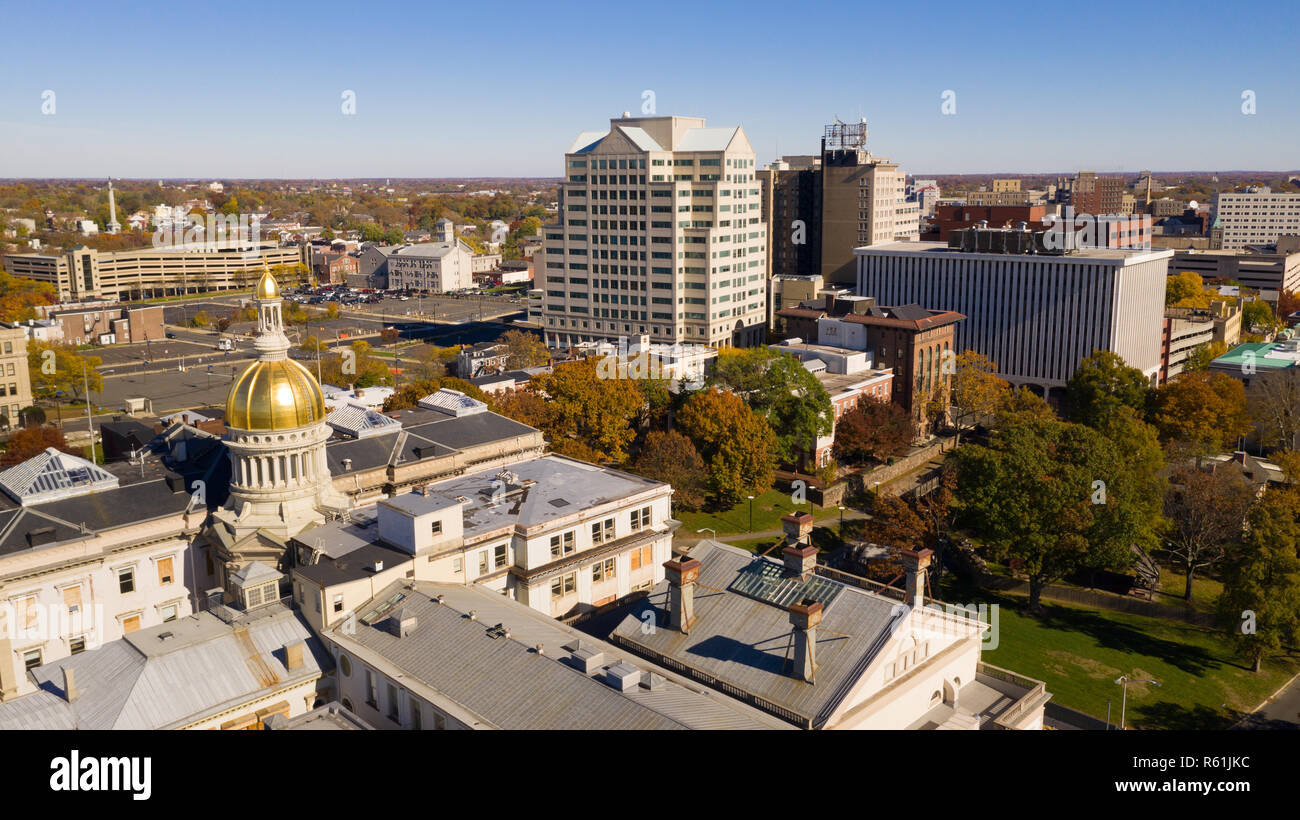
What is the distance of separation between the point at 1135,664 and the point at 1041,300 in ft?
271

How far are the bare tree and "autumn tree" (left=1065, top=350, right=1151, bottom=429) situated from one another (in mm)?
23271

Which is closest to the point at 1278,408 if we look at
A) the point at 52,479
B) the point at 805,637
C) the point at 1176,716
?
the point at 1176,716

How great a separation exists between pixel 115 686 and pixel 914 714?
1334 inches

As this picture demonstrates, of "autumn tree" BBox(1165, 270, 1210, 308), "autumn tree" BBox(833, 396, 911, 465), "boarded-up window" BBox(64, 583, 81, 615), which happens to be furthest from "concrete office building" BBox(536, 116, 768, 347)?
"boarded-up window" BBox(64, 583, 81, 615)

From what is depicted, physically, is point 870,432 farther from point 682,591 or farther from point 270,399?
point 270,399

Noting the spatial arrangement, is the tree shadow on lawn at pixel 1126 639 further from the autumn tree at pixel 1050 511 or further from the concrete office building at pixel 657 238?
the concrete office building at pixel 657 238

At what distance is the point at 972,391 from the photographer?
116188mm

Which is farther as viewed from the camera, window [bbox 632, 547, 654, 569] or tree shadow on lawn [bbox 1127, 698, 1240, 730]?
window [bbox 632, 547, 654, 569]

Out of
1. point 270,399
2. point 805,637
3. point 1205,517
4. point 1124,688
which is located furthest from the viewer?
point 1205,517

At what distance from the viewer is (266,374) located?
59000 millimetres

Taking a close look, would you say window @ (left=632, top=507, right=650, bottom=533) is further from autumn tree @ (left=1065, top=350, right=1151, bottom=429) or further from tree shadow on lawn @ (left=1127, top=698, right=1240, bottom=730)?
autumn tree @ (left=1065, top=350, right=1151, bottom=429)

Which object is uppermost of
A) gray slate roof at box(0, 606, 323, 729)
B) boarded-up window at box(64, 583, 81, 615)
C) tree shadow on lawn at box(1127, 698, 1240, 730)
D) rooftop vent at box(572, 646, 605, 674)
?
rooftop vent at box(572, 646, 605, 674)

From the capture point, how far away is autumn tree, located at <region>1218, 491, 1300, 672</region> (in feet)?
199

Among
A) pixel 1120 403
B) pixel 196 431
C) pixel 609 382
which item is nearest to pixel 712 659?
pixel 196 431
